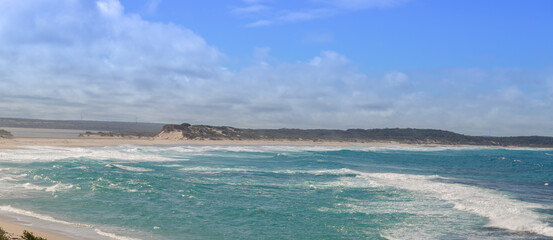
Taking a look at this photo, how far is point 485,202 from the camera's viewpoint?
17.5 m

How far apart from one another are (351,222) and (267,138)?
248ft

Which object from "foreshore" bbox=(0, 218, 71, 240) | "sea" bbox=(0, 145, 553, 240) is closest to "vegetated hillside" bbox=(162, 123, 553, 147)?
"sea" bbox=(0, 145, 553, 240)

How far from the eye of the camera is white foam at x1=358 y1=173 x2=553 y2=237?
44.0 feet

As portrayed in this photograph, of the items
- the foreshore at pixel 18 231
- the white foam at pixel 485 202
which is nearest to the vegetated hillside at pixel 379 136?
the white foam at pixel 485 202

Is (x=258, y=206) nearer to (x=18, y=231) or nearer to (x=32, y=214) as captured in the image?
(x=32, y=214)

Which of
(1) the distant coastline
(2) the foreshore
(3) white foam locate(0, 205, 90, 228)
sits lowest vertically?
(3) white foam locate(0, 205, 90, 228)

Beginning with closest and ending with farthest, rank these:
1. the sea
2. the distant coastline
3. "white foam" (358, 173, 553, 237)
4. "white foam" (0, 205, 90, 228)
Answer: "white foam" (0, 205, 90, 228) < the sea < "white foam" (358, 173, 553, 237) < the distant coastline

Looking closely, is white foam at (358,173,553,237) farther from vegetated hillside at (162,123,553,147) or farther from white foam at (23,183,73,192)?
vegetated hillside at (162,123,553,147)

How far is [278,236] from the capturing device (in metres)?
11.4

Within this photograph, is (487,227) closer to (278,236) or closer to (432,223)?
(432,223)

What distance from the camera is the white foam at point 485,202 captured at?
44.0 ft

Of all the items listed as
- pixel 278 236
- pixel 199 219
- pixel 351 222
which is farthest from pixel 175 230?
pixel 351 222

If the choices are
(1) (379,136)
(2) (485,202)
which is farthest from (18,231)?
(1) (379,136)

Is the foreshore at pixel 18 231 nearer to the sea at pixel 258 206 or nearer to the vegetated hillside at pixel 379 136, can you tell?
the sea at pixel 258 206
